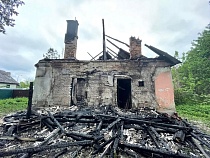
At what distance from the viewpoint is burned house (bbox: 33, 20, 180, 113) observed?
9359 mm

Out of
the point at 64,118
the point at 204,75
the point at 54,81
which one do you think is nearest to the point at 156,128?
the point at 64,118

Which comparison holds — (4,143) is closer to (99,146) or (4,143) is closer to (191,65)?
(99,146)

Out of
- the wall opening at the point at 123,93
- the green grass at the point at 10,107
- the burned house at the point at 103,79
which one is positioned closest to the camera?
the burned house at the point at 103,79

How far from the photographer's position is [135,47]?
9812 millimetres

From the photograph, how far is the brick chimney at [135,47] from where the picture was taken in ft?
32.2

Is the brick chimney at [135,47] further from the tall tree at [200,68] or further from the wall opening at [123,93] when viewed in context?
the tall tree at [200,68]

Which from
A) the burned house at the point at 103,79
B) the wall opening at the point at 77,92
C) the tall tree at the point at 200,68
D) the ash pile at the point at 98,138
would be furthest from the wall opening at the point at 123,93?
the tall tree at the point at 200,68

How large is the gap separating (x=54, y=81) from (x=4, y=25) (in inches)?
258

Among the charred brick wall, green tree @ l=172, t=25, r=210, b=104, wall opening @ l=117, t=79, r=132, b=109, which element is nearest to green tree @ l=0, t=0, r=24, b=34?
the charred brick wall

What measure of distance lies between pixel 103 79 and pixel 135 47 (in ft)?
9.89

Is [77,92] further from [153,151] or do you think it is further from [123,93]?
[153,151]

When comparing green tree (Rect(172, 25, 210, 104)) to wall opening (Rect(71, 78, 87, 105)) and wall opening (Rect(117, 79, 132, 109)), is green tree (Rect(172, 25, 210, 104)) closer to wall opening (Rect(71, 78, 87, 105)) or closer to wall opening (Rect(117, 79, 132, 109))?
wall opening (Rect(117, 79, 132, 109))

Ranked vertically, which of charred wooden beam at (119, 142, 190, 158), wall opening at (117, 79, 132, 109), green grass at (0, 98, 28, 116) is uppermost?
wall opening at (117, 79, 132, 109)

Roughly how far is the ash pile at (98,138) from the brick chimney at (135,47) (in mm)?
4527
